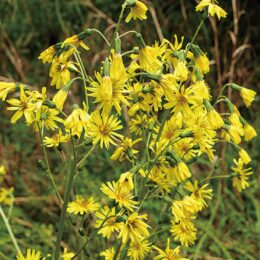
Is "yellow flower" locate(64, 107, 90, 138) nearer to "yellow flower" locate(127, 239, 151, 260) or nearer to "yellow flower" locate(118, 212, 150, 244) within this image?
"yellow flower" locate(118, 212, 150, 244)

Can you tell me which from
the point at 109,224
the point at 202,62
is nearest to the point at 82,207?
the point at 109,224

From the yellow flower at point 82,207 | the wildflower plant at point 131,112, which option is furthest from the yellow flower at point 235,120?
the yellow flower at point 82,207

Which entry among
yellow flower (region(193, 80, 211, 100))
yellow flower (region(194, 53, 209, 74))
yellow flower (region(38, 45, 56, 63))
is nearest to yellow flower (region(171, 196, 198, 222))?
yellow flower (region(193, 80, 211, 100))

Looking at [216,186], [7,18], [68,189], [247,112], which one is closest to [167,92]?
[68,189]

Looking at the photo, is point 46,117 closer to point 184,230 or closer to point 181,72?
point 181,72

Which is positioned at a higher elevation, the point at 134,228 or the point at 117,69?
the point at 117,69

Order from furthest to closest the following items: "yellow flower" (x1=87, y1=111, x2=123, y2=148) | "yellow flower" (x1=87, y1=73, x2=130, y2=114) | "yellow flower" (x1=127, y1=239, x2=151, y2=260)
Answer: "yellow flower" (x1=127, y1=239, x2=151, y2=260) → "yellow flower" (x1=87, y1=111, x2=123, y2=148) → "yellow flower" (x1=87, y1=73, x2=130, y2=114)

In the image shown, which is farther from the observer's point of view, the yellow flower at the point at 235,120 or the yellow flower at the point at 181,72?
the yellow flower at the point at 235,120

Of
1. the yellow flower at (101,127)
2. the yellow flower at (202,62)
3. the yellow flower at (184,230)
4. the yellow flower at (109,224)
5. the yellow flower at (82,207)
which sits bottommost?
the yellow flower at (184,230)

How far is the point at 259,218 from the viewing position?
12.3ft

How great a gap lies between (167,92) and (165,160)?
0.30m

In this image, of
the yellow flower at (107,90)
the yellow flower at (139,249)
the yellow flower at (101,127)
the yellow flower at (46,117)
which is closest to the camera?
the yellow flower at (107,90)

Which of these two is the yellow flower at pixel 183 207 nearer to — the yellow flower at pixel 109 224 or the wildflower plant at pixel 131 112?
the wildflower plant at pixel 131 112

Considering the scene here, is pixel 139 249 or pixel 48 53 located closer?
pixel 48 53
